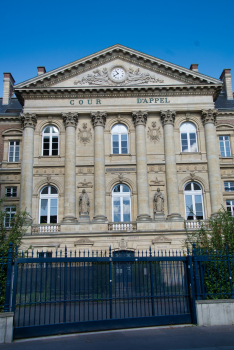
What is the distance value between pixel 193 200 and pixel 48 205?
A: 37.8ft

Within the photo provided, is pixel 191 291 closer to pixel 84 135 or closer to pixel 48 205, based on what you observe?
pixel 48 205

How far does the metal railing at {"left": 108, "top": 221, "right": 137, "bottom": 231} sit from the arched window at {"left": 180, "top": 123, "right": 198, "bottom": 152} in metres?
7.83

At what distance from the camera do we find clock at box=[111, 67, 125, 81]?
3062 cm

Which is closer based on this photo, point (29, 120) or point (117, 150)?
point (29, 120)

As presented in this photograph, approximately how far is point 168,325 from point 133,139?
757 inches

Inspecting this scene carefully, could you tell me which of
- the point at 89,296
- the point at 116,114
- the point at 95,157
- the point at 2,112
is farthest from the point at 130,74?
the point at 89,296

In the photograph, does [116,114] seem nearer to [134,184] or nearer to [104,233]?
[134,184]

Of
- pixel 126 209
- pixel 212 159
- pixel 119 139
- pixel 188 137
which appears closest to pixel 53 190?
pixel 126 209

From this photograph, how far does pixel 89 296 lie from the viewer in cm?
1284

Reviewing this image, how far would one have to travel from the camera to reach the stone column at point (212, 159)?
28219 mm

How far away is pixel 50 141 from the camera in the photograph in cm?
3017

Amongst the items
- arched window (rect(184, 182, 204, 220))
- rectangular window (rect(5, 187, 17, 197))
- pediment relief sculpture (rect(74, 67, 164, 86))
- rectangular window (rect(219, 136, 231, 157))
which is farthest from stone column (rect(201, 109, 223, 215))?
rectangular window (rect(5, 187, 17, 197))

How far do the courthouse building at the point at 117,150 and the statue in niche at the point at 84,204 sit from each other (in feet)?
0.27

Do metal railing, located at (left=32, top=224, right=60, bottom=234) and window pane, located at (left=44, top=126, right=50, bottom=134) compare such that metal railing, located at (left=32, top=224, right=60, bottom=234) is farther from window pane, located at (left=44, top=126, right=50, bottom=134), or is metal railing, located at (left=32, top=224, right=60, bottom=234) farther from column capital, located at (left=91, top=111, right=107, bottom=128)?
column capital, located at (left=91, top=111, right=107, bottom=128)
